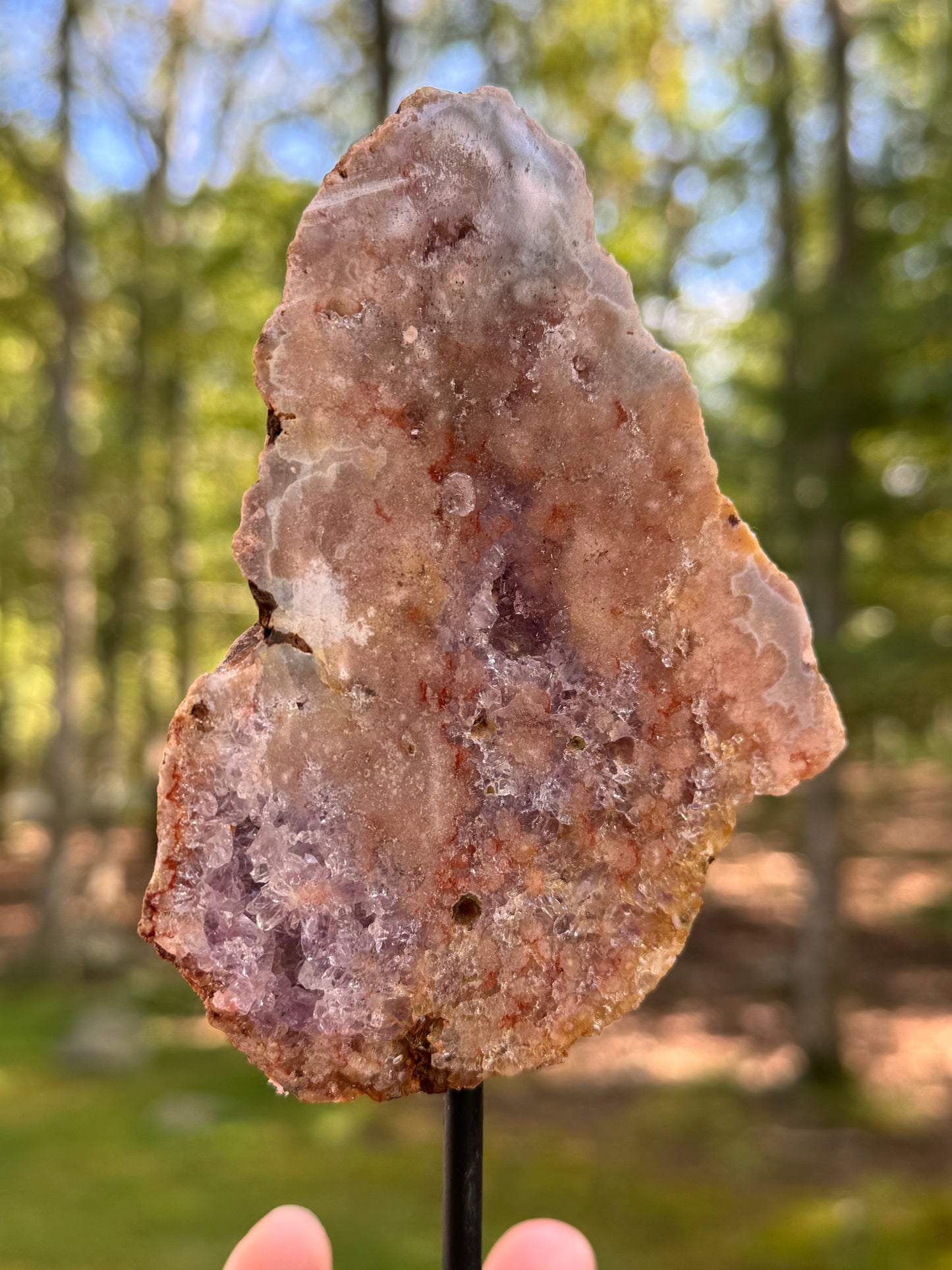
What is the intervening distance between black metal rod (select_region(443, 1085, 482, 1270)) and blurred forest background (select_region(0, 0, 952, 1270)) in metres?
3.82

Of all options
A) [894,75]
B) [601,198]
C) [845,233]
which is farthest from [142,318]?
[894,75]

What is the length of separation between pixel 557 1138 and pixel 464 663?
632cm

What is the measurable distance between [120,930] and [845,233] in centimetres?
1041

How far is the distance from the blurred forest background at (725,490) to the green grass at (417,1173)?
29 mm

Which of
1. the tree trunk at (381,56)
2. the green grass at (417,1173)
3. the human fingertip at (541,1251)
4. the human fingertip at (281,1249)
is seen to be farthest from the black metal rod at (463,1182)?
the tree trunk at (381,56)

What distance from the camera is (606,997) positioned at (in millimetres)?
1656

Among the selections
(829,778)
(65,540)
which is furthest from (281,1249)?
(65,540)

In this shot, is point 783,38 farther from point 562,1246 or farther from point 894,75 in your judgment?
point 562,1246

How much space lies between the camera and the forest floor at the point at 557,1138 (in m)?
5.30

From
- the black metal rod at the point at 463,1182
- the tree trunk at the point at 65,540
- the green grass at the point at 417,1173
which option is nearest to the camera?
the black metal rod at the point at 463,1182

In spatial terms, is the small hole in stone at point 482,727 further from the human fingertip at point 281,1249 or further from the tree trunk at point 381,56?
the tree trunk at point 381,56

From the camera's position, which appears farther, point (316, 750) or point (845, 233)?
point (845, 233)

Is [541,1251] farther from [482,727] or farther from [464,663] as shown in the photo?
[464,663]

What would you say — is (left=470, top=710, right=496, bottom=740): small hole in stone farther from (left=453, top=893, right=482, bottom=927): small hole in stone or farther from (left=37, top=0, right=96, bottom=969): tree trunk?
(left=37, top=0, right=96, bottom=969): tree trunk
